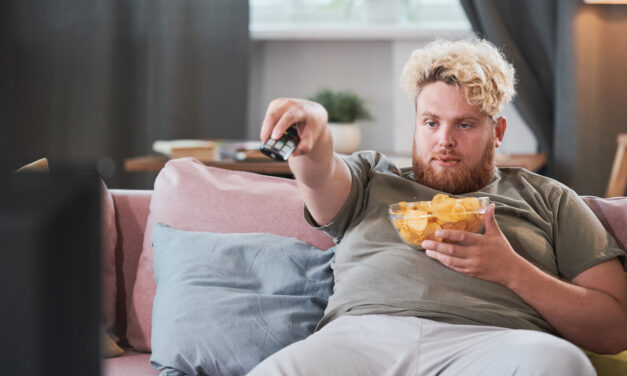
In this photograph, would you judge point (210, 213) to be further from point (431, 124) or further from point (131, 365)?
point (431, 124)

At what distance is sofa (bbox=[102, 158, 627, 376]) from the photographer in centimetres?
146

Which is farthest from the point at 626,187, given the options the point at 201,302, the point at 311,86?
the point at 201,302

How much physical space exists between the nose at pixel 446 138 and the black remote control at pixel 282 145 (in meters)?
0.46

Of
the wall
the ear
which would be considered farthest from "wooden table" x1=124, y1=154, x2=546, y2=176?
the ear

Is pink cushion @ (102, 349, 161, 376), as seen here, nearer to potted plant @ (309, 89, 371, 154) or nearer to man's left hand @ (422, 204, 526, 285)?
man's left hand @ (422, 204, 526, 285)

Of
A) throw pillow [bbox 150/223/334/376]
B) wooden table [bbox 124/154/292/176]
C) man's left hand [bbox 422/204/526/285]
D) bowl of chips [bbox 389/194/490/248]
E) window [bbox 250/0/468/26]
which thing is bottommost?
throw pillow [bbox 150/223/334/376]

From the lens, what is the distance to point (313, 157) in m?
1.28

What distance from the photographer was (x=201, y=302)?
1503mm

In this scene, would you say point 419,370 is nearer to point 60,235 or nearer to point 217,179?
point 217,179

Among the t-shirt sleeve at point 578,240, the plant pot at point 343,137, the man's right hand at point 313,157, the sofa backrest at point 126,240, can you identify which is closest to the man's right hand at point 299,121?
the man's right hand at point 313,157

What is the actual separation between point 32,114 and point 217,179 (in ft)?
6.70

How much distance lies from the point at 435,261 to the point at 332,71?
2.11 m

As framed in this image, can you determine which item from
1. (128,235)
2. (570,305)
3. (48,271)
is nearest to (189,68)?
(128,235)

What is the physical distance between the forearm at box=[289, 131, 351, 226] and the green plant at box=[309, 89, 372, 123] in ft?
5.39
